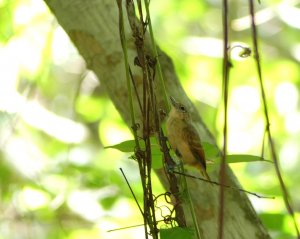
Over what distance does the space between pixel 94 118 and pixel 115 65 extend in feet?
6.80

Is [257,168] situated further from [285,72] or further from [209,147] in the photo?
[209,147]

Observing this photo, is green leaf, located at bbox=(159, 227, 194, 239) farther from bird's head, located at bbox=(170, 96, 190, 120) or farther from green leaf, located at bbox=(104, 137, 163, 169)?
bird's head, located at bbox=(170, 96, 190, 120)

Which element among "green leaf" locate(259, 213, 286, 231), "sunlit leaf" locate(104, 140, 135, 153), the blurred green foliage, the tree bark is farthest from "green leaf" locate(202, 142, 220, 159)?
"green leaf" locate(259, 213, 286, 231)

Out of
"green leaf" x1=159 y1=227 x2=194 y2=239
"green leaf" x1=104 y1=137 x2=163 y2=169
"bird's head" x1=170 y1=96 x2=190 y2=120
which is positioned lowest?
"green leaf" x1=159 y1=227 x2=194 y2=239

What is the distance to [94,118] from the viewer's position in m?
3.89

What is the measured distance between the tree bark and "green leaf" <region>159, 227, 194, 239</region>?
1.61 ft

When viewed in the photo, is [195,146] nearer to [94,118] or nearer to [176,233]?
[176,233]

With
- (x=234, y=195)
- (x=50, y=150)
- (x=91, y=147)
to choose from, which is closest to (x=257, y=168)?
(x=91, y=147)

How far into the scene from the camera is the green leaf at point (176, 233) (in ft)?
3.98

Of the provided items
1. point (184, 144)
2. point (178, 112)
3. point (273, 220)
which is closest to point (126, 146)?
point (184, 144)

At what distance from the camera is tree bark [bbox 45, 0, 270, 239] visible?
67.9 inches

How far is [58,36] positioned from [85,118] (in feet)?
1.92

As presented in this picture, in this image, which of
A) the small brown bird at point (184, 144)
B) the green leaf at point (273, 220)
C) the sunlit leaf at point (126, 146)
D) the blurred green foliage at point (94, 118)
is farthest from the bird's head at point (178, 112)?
the green leaf at point (273, 220)

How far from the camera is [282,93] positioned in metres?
4.27
